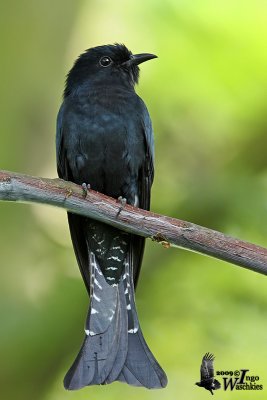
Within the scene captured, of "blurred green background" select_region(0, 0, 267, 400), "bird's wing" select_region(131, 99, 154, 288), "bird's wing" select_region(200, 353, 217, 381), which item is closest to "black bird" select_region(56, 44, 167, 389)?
"bird's wing" select_region(131, 99, 154, 288)

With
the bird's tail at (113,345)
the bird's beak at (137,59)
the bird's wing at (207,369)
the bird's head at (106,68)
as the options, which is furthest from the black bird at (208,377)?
the bird's beak at (137,59)

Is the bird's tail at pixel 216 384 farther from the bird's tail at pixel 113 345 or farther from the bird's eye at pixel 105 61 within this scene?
the bird's eye at pixel 105 61

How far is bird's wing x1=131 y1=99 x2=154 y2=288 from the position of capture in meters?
4.93

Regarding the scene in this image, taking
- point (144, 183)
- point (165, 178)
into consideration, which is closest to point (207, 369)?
point (144, 183)

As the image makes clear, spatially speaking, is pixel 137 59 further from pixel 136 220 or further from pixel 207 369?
pixel 207 369

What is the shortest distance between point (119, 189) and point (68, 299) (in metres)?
0.73

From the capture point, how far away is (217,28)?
5500mm

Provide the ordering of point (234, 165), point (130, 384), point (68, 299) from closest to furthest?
point (130, 384) → point (68, 299) → point (234, 165)

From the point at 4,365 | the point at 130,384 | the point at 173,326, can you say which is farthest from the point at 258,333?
the point at 4,365

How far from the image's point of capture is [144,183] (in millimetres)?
4953

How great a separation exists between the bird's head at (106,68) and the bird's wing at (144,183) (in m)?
0.37

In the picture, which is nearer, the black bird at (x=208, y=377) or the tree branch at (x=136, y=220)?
the tree branch at (x=136, y=220)

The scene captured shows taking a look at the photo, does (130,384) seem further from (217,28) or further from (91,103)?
(217,28)

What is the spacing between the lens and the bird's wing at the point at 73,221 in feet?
16.1
